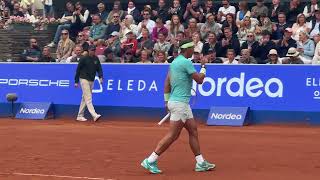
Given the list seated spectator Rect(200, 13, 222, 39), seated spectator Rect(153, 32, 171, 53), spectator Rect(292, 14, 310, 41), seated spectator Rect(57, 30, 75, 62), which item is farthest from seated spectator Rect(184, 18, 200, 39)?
seated spectator Rect(57, 30, 75, 62)

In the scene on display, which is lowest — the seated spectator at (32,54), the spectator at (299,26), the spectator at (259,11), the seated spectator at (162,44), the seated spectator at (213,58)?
the seated spectator at (32,54)

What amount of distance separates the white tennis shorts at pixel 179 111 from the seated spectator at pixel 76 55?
1103 cm

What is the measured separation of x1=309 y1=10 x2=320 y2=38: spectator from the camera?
19659mm

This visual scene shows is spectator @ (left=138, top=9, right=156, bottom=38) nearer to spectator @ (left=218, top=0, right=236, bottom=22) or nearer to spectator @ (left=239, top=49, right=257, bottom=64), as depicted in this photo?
spectator @ (left=218, top=0, right=236, bottom=22)

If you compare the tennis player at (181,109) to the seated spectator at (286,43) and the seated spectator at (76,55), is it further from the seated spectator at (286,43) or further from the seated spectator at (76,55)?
the seated spectator at (76,55)

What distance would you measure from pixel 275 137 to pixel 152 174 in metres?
5.12

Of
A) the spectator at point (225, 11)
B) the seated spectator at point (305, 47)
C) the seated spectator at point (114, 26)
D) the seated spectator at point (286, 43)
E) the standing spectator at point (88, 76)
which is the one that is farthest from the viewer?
the seated spectator at point (114, 26)

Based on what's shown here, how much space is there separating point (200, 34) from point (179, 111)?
11.4m

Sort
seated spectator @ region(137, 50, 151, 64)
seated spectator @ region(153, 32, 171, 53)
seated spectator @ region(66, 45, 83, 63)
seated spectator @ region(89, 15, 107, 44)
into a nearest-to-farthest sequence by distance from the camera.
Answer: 1. seated spectator @ region(137, 50, 151, 64)
2. seated spectator @ region(153, 32, 171, 53)
3. seated spectator @ region(66, 45, 83, 63)
4. seated spectator @ region(89, 15, 107, 44)

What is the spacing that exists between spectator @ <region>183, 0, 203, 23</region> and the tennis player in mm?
12341

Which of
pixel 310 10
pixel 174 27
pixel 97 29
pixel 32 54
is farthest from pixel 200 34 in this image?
pixel 32 54

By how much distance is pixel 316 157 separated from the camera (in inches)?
452

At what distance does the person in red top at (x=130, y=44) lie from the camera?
2153 cm

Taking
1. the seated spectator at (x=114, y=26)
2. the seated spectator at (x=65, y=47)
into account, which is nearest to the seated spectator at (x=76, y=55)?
the seated spectator at (x=65, y=47)
